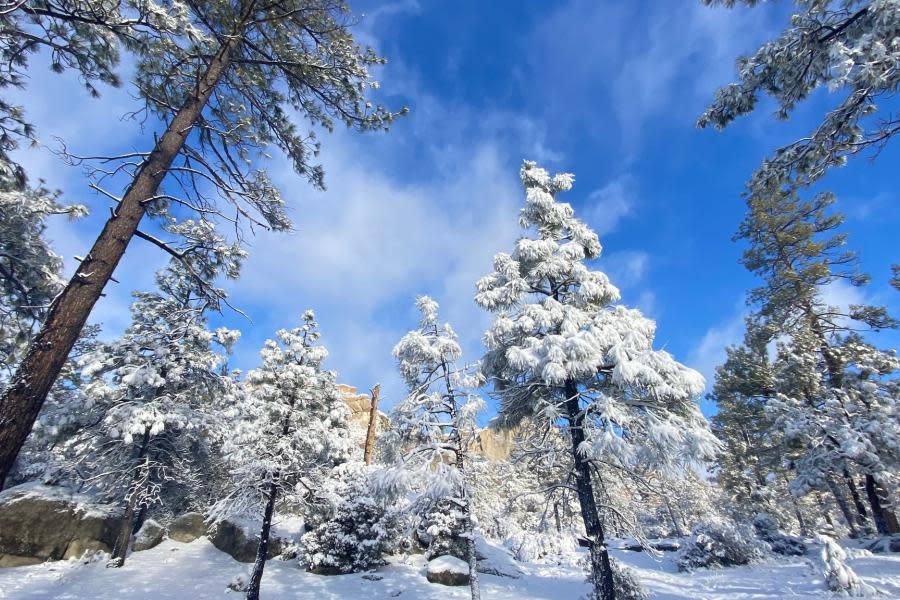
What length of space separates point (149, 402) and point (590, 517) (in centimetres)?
1673

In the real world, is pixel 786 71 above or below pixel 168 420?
above

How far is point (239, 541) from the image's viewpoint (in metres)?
17.6

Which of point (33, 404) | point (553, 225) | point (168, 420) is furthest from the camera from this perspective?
point (168, 420)

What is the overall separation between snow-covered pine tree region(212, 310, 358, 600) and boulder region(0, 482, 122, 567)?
6724 millimetres

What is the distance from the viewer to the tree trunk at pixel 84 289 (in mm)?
3934

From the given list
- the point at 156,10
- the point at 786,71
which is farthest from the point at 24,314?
the point at 786,71

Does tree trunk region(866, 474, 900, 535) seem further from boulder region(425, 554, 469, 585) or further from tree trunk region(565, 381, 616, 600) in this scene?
boulder region(425, 554, 469, 585)

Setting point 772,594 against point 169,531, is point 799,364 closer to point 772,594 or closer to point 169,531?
point 772,594

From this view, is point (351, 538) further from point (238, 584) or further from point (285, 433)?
point (285, 433)

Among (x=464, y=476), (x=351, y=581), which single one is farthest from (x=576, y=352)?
(x=351, y=581)

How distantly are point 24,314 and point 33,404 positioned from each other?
9851 mm

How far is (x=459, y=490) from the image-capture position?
10906mm

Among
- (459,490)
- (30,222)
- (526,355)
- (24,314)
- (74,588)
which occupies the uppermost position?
(30,222)

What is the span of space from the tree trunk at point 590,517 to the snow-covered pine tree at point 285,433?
9454 mm
